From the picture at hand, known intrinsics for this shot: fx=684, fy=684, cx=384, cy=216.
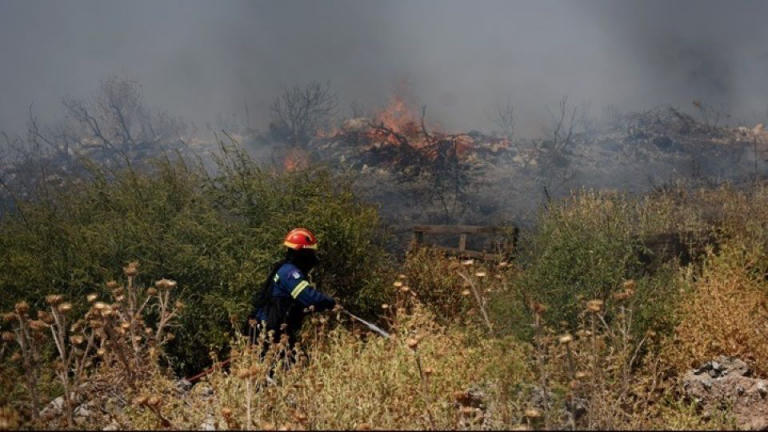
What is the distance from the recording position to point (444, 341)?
507 centimetres

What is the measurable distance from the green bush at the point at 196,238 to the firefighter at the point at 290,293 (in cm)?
98

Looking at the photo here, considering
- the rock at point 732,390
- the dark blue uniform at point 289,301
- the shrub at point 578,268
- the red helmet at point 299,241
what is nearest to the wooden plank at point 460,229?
the shrub at point 578,268

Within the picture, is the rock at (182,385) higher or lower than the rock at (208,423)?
lower

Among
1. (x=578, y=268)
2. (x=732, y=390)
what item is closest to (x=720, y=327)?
(x=732, y=390)

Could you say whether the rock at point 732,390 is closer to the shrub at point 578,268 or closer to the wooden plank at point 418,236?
the shrub at point 578,268

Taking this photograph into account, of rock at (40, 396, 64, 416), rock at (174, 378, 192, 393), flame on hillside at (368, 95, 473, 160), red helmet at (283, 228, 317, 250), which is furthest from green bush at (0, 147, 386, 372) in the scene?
flame on hillside at (368, 95, 473, 160)

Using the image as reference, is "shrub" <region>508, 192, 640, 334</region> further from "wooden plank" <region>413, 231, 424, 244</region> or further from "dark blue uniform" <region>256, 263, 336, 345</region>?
"wooden plank" <region>413, 231, 424, 244</region>

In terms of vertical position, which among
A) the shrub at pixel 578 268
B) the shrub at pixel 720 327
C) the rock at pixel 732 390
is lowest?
the rock at pixel 732 390

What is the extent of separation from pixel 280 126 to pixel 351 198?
24.2 m

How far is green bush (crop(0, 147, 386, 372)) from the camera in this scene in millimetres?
7406

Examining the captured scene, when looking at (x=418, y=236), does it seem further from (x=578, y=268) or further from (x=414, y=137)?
(x=414, y=137)

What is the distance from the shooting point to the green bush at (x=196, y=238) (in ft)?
24.3

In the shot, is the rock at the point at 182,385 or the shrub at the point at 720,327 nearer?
the rock at the point at 182,385

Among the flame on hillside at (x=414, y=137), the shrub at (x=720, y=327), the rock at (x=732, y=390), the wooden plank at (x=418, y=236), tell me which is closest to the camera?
the rock at (x=732, y=390)
